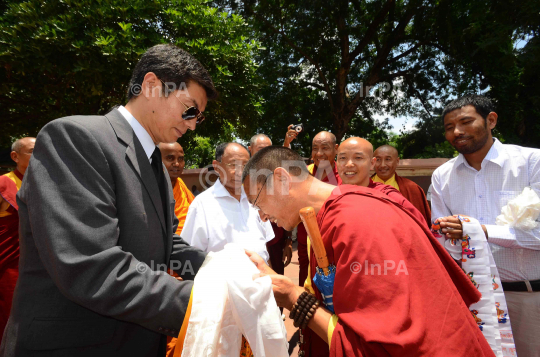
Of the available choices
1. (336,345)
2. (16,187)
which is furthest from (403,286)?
(16,187)

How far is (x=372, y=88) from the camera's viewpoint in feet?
45.1

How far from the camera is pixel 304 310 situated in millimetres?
1443

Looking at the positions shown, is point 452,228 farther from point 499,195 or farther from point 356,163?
point 356,163

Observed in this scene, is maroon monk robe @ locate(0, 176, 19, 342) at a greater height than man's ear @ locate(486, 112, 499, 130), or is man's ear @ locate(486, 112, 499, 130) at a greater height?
man's ear @ locate(486, 112, 499, 130)

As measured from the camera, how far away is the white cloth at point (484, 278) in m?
2.21

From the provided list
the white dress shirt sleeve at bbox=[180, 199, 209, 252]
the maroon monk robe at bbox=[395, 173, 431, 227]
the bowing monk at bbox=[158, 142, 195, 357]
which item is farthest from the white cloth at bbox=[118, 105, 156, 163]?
the maroon monk robe at bbox=[395, 173, 431, 227]

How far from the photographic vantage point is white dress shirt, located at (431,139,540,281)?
2.39m

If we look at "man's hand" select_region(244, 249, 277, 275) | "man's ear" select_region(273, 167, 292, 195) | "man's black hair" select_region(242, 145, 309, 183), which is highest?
"man's black hair" select_region(242, 145, 309, 183)

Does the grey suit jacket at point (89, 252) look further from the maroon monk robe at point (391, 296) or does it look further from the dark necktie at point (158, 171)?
the maroon monk robe at point (391, 296)

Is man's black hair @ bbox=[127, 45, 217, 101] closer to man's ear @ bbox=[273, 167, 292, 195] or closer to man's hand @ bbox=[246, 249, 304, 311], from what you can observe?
man's ear @ bbox=[273, 167, 292, 195]

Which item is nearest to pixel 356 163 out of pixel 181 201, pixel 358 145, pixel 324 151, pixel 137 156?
pixel 358 145

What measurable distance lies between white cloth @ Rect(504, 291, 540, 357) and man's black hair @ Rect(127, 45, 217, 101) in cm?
267

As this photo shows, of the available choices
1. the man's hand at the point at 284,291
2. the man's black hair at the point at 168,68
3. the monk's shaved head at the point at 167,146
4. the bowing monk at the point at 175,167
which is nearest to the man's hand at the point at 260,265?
the man's hand at the point at 284,291

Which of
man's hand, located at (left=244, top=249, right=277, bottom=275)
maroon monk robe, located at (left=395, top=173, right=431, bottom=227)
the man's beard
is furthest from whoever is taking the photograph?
maroon monk robe, located at (left=395, top=173, right=431, bottom=227)
